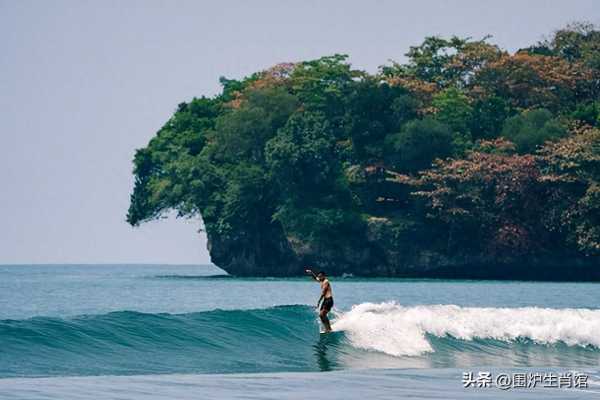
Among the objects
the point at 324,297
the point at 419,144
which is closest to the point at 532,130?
the point at 419,144

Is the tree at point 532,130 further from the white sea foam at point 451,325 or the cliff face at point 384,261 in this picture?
the white sea foam at point 451,325

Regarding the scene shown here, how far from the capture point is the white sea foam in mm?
32062

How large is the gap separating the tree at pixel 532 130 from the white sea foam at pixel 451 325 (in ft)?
129

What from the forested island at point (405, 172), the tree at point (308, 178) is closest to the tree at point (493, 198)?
the forested island at point (405, 172)

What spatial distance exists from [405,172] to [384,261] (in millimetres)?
5311

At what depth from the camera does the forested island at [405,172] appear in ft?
245

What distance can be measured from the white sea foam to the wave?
26 mm

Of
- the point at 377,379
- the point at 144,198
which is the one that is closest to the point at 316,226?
the point at 144,198

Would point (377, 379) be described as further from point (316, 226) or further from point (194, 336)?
point (316, 226)

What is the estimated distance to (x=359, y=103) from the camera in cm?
7975

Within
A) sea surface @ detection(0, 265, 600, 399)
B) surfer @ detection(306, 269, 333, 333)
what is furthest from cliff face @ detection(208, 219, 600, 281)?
surfer @ detection(306, 269, 333, 333)

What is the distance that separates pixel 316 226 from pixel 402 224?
4908 millimetres

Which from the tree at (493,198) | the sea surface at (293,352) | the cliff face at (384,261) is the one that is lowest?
the sea surface at (293,352)

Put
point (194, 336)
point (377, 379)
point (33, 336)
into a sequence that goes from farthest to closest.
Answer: point (194, 336) < point (33, 336) < point (377, 379)
